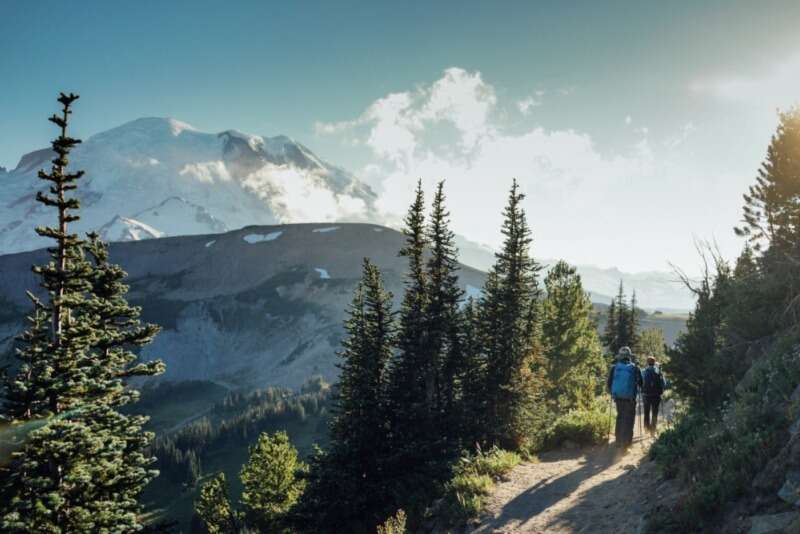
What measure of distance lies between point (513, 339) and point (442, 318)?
364cm

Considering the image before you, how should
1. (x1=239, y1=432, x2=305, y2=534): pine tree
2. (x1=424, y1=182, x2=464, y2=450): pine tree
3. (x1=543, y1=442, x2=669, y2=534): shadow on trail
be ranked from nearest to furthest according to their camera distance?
(x1=543, y1=442, x2=669, y2=534): shadow on trail
(x1=424, y1=182, x2=464, y2=450): pine tree
(x1=239, y1=432, x2=305, y2=534): pine tree

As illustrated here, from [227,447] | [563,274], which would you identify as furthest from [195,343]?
[563,274]

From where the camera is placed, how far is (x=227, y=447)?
129 m

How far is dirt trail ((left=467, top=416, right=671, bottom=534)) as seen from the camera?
932cm

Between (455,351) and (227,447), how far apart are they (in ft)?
403

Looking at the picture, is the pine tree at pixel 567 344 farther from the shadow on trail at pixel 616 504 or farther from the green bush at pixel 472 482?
the shadow on trail at pixel 616 504

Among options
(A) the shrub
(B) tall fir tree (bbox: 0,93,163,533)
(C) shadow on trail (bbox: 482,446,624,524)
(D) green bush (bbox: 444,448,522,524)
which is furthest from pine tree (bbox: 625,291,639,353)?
(B) tall fir tree (bbox: 0,93,163,533)

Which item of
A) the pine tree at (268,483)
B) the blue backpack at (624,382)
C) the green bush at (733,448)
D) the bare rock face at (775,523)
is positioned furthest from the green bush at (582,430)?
the pine tree at (268,483)

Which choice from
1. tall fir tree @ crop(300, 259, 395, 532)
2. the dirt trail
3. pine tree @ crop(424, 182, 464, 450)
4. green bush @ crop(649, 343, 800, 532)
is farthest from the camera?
pine tree @ crop(424, 182, 464, 450)

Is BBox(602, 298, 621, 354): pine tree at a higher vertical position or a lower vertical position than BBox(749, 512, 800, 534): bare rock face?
higher

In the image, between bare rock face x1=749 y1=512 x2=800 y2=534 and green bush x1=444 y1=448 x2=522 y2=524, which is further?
green bush x1=444 y1=448 x2=522 y2=524

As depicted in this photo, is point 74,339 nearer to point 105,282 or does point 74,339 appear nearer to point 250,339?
point 105,282

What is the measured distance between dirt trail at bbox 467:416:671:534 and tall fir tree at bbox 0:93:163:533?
30.7 feet

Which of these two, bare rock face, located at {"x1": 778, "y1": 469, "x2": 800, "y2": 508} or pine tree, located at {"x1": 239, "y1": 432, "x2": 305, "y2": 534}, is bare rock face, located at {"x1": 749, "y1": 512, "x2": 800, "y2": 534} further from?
pine tree, located at {"x1": 239, "y1": 432, "x2": 305, "y2": 534}
